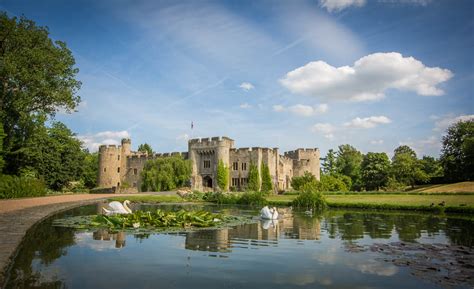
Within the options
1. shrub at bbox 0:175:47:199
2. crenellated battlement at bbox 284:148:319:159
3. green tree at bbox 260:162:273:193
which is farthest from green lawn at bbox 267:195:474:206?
crenellated battlement at bbox 284:148:319:159

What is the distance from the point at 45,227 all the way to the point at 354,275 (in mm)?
9660

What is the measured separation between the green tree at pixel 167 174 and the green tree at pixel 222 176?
386 cm

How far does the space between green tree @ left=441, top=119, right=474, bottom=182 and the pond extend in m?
42.8

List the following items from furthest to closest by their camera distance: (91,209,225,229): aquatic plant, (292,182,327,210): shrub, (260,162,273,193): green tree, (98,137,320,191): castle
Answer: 1. (98,137,320,191): castle
2. (260,162,273,193): green tree
3. (292,182,327,210): shrub
4. (91,209,225,229): aquatic plant

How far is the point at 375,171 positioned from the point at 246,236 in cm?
4513

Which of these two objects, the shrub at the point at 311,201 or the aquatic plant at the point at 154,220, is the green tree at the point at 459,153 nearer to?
the shrub at the point at 311,201

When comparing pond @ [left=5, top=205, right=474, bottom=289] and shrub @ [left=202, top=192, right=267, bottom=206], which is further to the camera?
shrub @ [left=202, top=192, right=267, bottom=206]

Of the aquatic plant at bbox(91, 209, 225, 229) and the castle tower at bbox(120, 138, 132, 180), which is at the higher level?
the castle tower at bbox(120, 138, 132, 180)

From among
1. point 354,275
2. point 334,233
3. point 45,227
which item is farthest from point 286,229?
point 45,227

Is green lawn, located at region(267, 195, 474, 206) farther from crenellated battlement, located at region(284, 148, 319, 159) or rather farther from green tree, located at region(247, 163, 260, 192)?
crenellated battlement, located at region(284, 148, 319, 159)

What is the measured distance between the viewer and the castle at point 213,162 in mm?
46781

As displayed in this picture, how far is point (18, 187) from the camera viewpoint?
25.4 metres

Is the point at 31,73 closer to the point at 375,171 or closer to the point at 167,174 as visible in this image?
the point at 167,174

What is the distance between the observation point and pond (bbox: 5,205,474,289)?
19.3 ft
